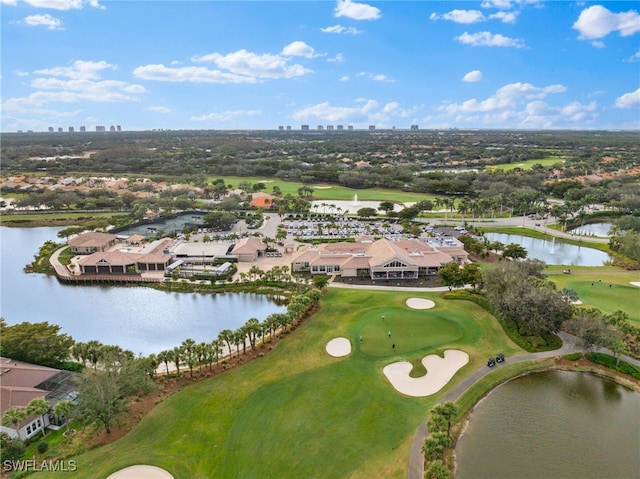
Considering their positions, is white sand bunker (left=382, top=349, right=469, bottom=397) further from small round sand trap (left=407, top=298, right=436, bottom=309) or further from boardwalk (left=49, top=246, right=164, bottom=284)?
boardwalk (left=49, top=246, right=164, bottom=284)

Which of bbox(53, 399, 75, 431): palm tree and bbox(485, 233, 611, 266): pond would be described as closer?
bbox(53, 399, 75, 431): palm tree

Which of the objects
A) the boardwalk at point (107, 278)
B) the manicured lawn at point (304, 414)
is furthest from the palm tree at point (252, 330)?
the boardwalk at point (107, 278)

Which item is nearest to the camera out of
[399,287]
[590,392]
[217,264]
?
[590,392]

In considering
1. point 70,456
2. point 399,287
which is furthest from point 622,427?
point 70,456

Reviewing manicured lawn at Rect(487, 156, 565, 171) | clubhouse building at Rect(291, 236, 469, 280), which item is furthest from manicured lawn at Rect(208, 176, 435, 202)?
manicured lawn at Rect(487, 156, 565, 171)

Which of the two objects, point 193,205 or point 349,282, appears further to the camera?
point 193,205

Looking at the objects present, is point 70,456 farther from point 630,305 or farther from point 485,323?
point 630,305

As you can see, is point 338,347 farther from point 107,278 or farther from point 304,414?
point 107,278
